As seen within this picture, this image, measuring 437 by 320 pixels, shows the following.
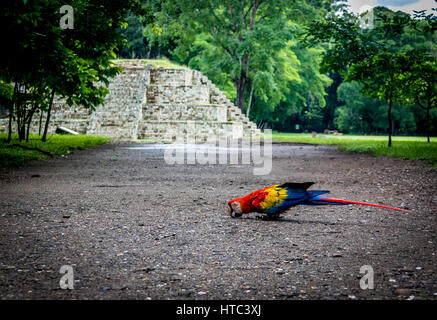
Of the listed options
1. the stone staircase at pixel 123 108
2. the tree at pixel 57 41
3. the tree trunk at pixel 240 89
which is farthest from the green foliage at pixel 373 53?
the tree trunk at pixel 240 89

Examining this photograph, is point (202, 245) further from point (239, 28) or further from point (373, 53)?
point (239, 28)

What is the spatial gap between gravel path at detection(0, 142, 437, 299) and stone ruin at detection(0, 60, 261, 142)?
20824mm

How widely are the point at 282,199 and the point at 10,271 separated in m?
2.53

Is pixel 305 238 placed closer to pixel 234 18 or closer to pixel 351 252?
pixel 351 252

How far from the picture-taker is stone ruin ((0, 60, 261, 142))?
92.9 feet

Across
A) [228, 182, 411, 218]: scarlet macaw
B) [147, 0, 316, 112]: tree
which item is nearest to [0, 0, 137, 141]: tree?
[228, 182, 411, 218]: scarlet macaw

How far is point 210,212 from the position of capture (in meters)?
5.38

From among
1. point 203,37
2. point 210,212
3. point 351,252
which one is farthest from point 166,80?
point 351,252

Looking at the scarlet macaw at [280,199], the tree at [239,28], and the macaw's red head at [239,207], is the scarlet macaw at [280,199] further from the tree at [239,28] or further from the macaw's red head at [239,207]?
the tree at [239,28]

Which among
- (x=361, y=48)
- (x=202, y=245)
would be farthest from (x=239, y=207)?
(x=361, y=48)

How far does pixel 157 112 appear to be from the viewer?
29516 millimetres

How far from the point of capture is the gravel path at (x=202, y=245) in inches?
110

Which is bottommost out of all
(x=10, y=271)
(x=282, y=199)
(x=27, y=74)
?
(x=10, y=271)

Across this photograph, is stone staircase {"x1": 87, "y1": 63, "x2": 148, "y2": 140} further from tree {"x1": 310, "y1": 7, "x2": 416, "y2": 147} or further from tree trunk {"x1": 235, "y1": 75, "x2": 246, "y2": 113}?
tree {"x1": 310, "y1": 7, "x2": 416, "y2": 147}
